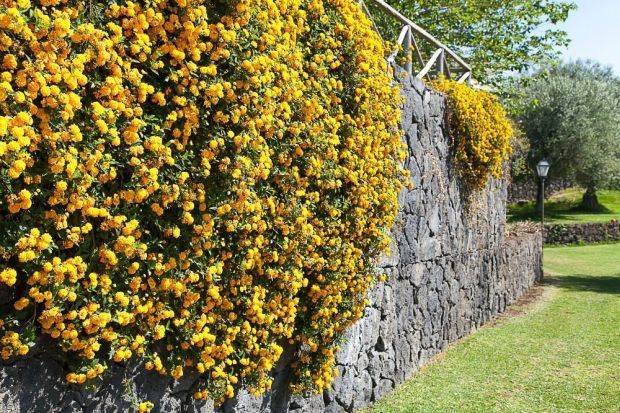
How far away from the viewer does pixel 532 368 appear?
278 inches

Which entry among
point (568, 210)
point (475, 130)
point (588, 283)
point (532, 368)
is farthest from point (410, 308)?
point (568, 210)

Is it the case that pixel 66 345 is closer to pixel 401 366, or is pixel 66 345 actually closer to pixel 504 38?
pixel 401 366

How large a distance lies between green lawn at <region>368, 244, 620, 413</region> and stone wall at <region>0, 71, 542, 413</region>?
26 centimetres

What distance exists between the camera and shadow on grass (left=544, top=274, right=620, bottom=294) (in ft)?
43.7

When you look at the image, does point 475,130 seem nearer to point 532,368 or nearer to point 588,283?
point 532,368

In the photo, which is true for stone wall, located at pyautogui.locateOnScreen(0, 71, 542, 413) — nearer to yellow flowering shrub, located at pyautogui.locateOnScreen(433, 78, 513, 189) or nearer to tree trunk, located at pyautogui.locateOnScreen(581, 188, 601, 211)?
yellow flowering shrub, located at pyautogui.locateOnScreen(433, 78, 513, 189)

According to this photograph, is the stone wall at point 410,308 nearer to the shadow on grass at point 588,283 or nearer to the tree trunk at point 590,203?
the shadow on grass at point 588,283

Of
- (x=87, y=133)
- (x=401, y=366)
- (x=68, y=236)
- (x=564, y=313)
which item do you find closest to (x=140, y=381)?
(x=68, y=236)

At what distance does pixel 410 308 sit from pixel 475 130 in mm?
2739

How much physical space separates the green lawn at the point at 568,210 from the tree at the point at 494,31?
13.2 meters

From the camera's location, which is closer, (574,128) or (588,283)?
(588,283)

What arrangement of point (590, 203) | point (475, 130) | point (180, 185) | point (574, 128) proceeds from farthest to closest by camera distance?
point (590, 203) → point (574, 128) → point (475, 130) → point (180, 185)

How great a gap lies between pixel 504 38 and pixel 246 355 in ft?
43.9

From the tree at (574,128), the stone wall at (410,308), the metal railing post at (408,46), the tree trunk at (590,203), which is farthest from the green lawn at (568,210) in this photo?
the metal railing post at (408,46)
